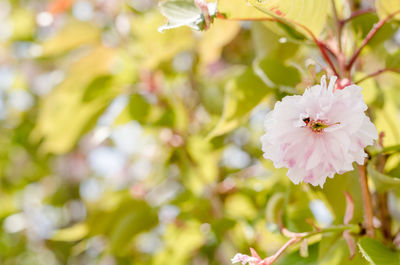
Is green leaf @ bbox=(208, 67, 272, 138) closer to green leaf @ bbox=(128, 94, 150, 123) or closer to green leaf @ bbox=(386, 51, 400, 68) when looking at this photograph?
green leaf @ bbox=(386, 51, 400, 68)

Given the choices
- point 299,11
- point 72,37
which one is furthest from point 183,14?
point 72,37

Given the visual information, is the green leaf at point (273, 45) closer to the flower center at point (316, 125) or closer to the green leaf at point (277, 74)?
the green leaf at point (277, 74)

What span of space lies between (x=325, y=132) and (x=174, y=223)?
63 centimetres

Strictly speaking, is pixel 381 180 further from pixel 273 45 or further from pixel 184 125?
pixel 184 125

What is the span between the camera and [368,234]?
0.49 m

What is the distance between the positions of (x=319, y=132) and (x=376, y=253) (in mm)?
141

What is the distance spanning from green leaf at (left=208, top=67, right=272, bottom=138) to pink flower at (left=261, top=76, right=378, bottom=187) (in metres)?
0.18

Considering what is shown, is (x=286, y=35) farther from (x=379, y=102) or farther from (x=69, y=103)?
(x=69, y=103)

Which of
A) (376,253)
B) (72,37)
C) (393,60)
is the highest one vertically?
(72,37)

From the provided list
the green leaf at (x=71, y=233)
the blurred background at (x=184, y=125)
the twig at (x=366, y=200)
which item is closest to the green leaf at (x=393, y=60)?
the blurred background at (x=184, y=125)

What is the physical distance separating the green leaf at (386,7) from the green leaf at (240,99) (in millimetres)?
157

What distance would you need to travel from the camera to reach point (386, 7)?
0.51 m

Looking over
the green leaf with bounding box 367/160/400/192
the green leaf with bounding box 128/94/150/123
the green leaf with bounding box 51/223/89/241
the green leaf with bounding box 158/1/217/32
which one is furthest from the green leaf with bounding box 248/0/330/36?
the green leaf with bounding box 51/223/89/241

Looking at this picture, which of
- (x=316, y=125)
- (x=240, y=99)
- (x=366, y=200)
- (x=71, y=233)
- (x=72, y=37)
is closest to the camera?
(x=316, y=125)
